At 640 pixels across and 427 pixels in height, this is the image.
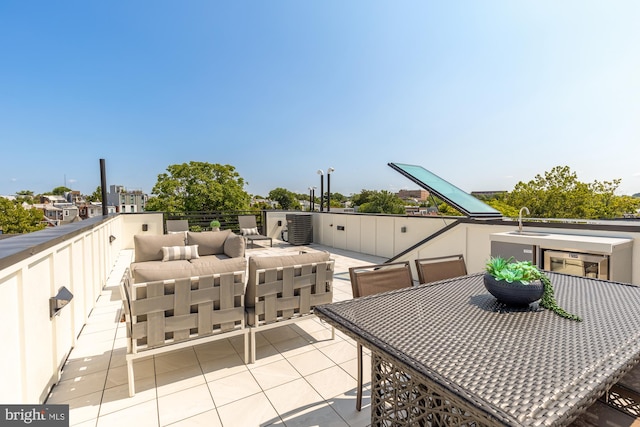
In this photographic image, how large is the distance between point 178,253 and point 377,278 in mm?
4416

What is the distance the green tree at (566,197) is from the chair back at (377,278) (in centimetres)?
2226

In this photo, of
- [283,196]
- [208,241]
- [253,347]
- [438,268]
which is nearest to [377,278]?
[438,268]

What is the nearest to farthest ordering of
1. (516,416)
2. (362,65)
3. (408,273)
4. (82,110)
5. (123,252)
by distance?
(516,416)
(408,273)
(123,252)
(362,65)
(82,110)

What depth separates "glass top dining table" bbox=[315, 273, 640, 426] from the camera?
0.86 metres

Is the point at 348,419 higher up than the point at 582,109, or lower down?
lower down

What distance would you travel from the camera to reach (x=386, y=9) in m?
7.56

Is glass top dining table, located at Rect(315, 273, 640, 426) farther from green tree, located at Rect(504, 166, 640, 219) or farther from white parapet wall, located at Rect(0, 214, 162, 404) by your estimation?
green tree, located at Rect(504, 166, 640, 219)

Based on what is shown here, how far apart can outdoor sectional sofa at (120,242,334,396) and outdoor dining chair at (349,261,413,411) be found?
90 cm

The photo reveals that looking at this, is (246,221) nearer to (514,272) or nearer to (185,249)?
(185,249)

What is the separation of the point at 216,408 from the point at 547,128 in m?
16.4

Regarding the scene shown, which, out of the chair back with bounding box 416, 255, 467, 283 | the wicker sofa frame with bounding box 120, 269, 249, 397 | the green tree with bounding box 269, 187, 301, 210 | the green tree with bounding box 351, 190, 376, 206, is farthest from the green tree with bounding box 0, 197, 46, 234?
the green tree with bounding box 351, 190, 376, 206

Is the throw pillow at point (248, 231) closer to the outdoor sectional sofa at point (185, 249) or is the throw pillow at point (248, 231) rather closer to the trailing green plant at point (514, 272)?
the outdoor sectional sofa at point (185, 249)

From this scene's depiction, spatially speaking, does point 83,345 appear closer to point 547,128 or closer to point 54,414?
point 54,414

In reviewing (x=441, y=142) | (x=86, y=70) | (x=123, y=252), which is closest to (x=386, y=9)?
(x=441, y=142)
